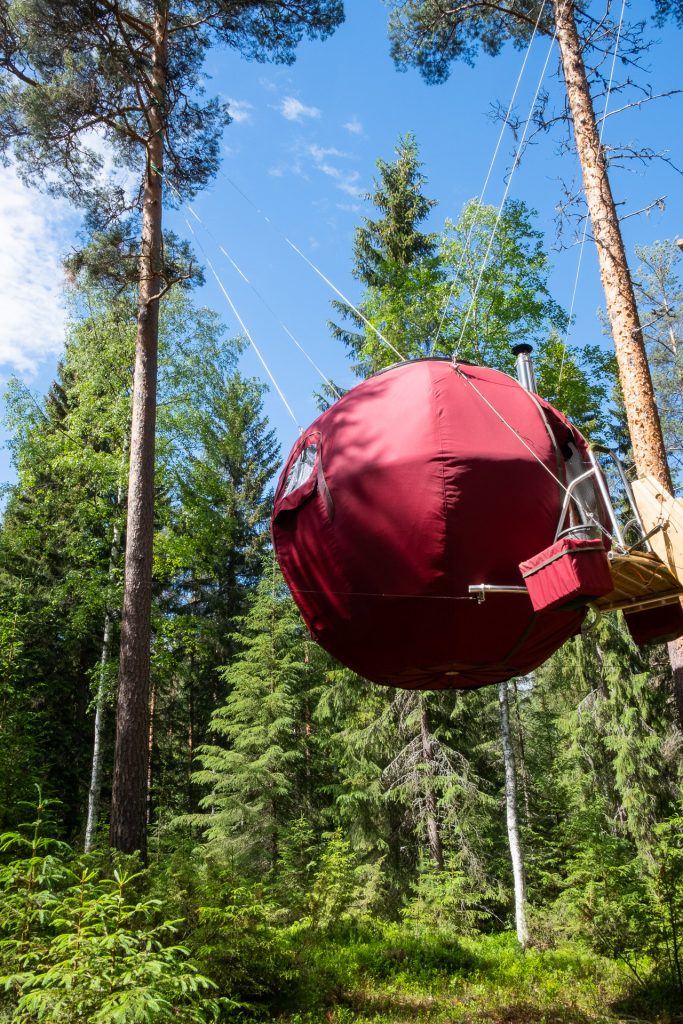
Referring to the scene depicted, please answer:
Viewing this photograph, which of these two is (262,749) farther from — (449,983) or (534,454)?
(534,454)

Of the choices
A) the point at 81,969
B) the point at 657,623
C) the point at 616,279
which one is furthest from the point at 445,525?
the point at 616,279

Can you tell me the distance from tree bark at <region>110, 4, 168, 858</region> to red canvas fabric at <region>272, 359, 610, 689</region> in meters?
5.88

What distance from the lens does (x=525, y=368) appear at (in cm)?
405

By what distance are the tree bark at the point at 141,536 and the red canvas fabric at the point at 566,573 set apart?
22.2 feet

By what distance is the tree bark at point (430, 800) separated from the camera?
45.9 feet

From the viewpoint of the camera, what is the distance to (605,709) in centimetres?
1534

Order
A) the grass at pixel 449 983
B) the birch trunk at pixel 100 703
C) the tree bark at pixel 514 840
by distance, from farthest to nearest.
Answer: the birch trunk at pixel 100 703
the tree bark at pixel 514 840
the grass at pixel 449 983

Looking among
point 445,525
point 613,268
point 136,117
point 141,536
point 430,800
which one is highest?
point 136,117

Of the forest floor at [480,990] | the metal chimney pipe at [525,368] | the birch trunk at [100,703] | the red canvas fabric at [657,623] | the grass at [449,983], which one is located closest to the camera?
the metal chimney pipe at [525,368]

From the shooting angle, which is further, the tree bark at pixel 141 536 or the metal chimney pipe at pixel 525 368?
the tree bark at pixel 141 536

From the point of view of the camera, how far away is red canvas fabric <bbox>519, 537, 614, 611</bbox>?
2699 millimetres

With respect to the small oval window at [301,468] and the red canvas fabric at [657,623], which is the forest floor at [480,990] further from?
the small oval window at [301,468]

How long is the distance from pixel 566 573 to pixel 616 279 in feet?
20.3

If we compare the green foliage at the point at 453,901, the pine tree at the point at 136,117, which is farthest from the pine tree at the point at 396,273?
the green foliage at the point at 453,901
